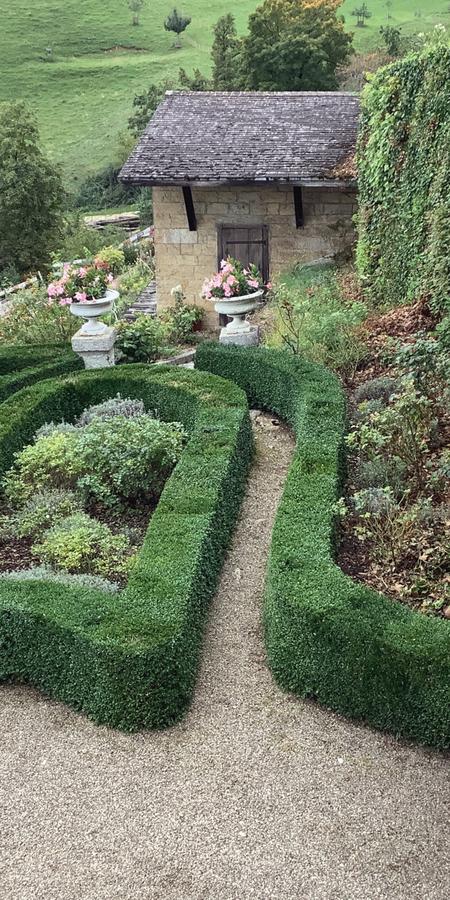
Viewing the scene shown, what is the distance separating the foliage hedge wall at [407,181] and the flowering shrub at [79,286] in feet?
13.5

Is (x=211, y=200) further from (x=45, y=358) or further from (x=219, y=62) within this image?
(x=219, y=62)

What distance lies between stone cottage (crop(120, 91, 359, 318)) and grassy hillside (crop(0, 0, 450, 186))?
93.7ft

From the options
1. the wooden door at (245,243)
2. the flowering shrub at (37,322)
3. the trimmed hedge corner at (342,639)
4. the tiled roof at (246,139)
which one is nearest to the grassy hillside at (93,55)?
the tiled roof at (246,139)

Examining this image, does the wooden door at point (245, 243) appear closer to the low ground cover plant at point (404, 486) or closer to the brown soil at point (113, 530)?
the low ground cover plant at point (404, 486)

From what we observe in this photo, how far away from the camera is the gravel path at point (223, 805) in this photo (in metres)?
3.66

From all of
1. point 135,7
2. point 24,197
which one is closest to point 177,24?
point 135,7

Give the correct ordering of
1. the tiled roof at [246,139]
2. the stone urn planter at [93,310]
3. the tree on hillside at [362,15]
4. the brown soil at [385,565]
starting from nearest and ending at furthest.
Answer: the brown soil at [385,565] → the stone urn planter at [93,310] → the tiled roof at [246,139] → the tree on hillside at [362,15]

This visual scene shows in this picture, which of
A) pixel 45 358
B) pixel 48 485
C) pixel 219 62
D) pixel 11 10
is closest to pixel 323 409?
pixel 48 485

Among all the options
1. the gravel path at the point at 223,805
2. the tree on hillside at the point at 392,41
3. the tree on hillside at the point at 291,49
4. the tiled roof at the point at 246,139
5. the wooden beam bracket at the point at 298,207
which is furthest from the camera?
the tree on hillside at the point at 392,41

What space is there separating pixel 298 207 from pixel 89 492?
9.03m

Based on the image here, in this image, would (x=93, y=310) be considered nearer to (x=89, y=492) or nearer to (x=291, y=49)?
(x=89, y=492)

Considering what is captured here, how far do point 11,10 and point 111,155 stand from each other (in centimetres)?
1835

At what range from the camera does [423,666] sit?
13.9 feet

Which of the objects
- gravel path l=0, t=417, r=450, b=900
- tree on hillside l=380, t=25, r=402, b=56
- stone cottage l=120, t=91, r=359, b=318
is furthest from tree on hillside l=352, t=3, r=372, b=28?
gravel path l=0, t=417, r=450, b=900
